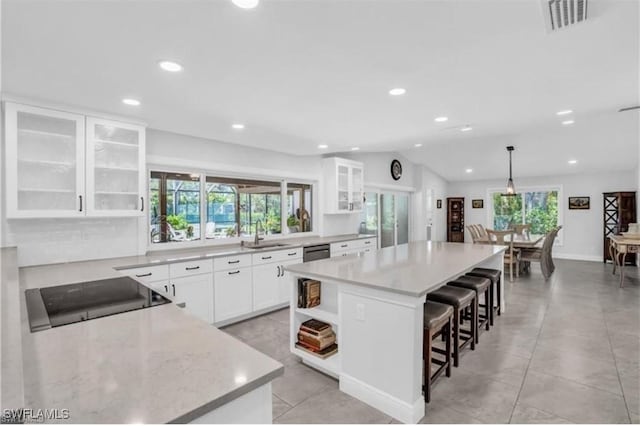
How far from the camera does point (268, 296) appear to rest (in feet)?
13.5

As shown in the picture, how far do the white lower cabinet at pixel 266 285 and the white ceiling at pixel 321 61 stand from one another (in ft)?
5.74

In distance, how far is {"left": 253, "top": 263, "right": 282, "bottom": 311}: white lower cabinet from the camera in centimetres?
396

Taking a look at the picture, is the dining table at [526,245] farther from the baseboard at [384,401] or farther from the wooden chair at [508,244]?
the baseboard at [384,401]

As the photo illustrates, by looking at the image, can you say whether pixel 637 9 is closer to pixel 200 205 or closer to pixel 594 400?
pixel 594 400

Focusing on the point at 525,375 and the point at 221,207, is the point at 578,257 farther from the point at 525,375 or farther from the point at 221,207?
the point at 221,207

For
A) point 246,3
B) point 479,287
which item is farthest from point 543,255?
point 246,3

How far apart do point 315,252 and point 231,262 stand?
1423 millimetres

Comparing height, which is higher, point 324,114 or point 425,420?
point 324,114

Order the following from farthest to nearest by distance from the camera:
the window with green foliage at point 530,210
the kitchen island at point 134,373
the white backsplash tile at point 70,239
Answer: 1. the window with green foliage at point 530,210
2. the white backsplash tile at point 70,239
3. the kitchen island at point 134,373

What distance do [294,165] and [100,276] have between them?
11.3ft

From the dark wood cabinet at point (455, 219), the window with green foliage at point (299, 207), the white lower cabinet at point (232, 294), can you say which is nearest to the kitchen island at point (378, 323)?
the white lower cabinet at point (232, 294)

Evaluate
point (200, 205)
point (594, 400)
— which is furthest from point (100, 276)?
point (594, 400)

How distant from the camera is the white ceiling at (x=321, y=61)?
156 cm

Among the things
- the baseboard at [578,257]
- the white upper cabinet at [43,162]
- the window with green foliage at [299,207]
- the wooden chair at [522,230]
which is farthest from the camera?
the baseboard at [578,257]
